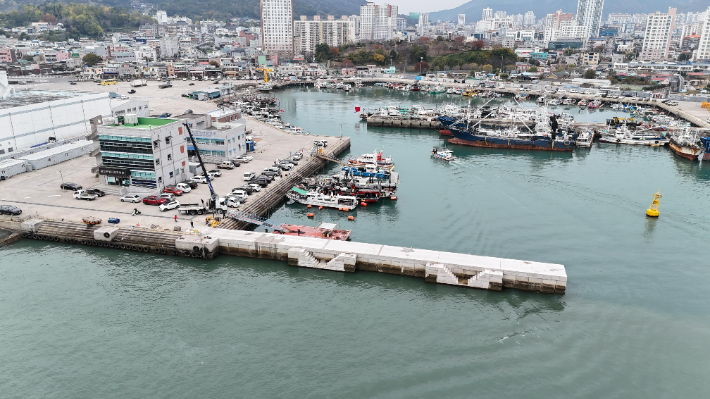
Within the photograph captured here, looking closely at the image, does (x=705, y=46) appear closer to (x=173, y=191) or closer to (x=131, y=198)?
(x=173, y=191)

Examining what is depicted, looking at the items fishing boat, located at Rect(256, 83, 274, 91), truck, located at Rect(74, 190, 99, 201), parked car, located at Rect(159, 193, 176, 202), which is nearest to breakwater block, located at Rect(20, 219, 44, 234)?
truck, located at Rect(74, 190, 99, 201)

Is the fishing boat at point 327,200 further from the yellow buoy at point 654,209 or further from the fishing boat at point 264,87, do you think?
the fishing boat at point 264,87

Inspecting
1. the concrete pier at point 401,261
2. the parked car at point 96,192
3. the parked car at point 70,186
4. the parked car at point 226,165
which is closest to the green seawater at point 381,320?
the concrete pier at point 401,261

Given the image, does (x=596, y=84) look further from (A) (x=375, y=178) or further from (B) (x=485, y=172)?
(A) (x=375, y=178)

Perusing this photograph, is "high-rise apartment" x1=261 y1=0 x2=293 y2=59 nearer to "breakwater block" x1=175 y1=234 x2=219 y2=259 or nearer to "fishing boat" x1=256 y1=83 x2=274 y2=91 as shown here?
"fishing boat" x1=256 y1=83 x2=274 y2=91

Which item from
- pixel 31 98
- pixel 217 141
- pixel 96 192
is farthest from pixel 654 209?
pixel 31 98

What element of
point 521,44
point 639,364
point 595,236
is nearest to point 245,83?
point 595,236

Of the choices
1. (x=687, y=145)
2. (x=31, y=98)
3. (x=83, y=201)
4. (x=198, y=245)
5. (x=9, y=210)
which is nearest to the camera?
(x=198, y=245)
